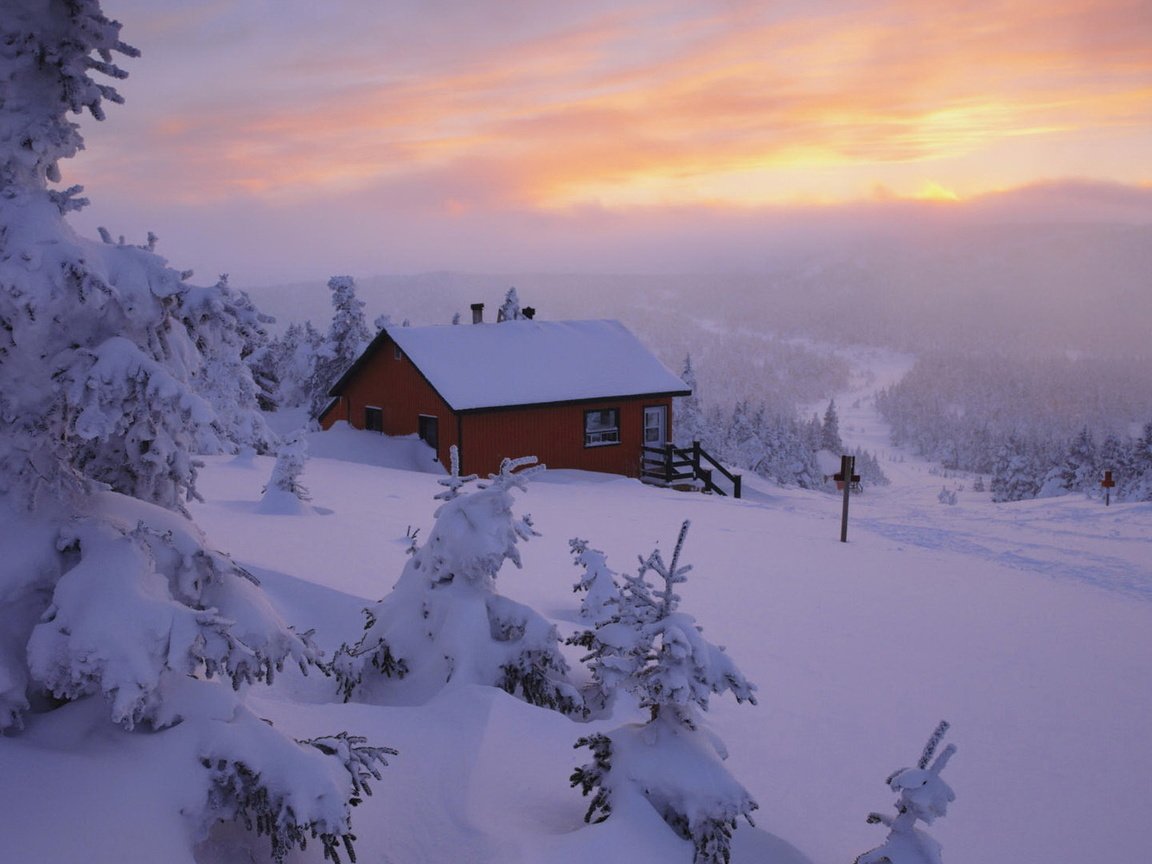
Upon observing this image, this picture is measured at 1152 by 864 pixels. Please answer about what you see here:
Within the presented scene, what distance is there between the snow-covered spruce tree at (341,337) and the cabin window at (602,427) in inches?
967

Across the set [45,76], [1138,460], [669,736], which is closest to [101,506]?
[45,76]

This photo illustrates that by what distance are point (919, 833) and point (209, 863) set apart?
4079 millimetres

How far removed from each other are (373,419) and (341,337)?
67.7ft

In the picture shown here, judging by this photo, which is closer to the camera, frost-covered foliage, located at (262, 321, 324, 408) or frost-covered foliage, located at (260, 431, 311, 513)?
frost-covered foliage, located at (260, 431, 311, 513)

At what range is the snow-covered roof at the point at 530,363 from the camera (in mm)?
25130

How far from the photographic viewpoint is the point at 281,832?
3.85 metres

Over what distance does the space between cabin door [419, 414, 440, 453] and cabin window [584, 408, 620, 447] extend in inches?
193

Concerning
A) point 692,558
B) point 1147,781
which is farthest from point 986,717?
point 692,558

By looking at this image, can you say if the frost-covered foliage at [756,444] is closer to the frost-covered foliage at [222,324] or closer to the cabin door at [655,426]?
the cabin door at [655,426]

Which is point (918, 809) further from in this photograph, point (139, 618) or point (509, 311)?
point (509, 311)

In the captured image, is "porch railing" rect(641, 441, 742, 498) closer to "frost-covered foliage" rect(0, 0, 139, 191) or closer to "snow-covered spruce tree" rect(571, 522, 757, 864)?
"snow-covered spruce tree" rect(571, 522, 757, 864)

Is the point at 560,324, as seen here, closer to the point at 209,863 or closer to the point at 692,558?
the point at 692,558

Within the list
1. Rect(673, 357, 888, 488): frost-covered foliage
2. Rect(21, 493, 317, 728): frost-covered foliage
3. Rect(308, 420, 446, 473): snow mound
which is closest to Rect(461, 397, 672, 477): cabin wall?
Rect(308, 420, 446, 473): snow mound

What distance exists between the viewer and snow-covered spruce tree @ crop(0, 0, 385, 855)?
372 cm
